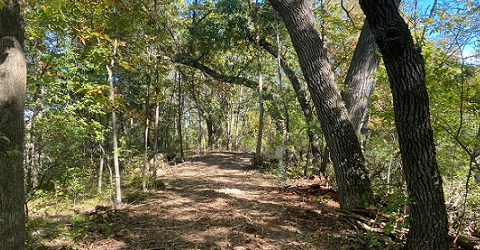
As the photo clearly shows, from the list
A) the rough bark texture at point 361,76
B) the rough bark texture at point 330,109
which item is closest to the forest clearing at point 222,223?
the rough bark texture at point 330,109

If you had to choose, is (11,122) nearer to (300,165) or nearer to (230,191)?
(230,191)

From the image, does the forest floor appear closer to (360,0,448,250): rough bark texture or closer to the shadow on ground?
the shadow on ground

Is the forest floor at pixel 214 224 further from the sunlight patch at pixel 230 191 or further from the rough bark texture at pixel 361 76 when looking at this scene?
the rough bark texture at pixel 361 76

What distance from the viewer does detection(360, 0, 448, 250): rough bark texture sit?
2660 mm

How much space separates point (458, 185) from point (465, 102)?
1.09m

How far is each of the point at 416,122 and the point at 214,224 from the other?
9.39 ft

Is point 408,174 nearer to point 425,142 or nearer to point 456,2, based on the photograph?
point 425,142

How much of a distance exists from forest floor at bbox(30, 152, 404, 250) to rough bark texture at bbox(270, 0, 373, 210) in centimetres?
44

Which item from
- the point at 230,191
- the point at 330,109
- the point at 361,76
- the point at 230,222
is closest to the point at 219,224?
the point at 230,222

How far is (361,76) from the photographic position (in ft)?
17.0

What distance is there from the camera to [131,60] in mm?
5523

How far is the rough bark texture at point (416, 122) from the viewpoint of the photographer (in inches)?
105

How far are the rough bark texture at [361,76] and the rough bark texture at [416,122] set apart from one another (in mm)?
2440

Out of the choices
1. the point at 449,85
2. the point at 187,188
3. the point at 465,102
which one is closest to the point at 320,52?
the point at 449,85
